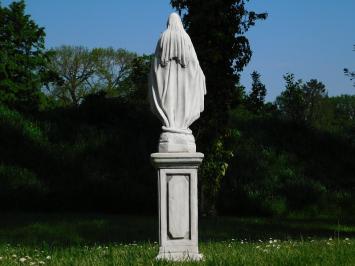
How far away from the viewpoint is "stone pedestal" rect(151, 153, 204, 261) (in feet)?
23.4

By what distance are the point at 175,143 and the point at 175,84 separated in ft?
2.45

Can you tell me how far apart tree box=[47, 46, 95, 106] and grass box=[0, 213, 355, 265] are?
92.9ft

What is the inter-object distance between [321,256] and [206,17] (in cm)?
1044

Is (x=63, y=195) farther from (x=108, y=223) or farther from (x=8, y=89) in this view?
(x=8, y=89)

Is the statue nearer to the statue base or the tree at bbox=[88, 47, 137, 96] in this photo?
the statue base

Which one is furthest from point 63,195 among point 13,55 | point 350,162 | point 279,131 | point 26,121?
point 13,55

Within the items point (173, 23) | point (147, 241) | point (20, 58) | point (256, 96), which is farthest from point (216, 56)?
point (20, 58)

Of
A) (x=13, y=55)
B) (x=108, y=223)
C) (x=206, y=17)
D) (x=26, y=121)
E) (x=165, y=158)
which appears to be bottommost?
(x=108, y=223)

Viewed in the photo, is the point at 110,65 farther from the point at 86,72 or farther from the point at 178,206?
the point at 178,206

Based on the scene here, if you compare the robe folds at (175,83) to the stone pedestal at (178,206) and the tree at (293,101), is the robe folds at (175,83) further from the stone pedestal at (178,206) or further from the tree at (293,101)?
the tree at (293,101)

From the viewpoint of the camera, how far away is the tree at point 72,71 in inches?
1769

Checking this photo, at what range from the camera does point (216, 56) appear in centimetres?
1639

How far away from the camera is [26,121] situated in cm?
2172

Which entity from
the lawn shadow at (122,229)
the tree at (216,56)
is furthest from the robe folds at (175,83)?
the tree at (216,56)
